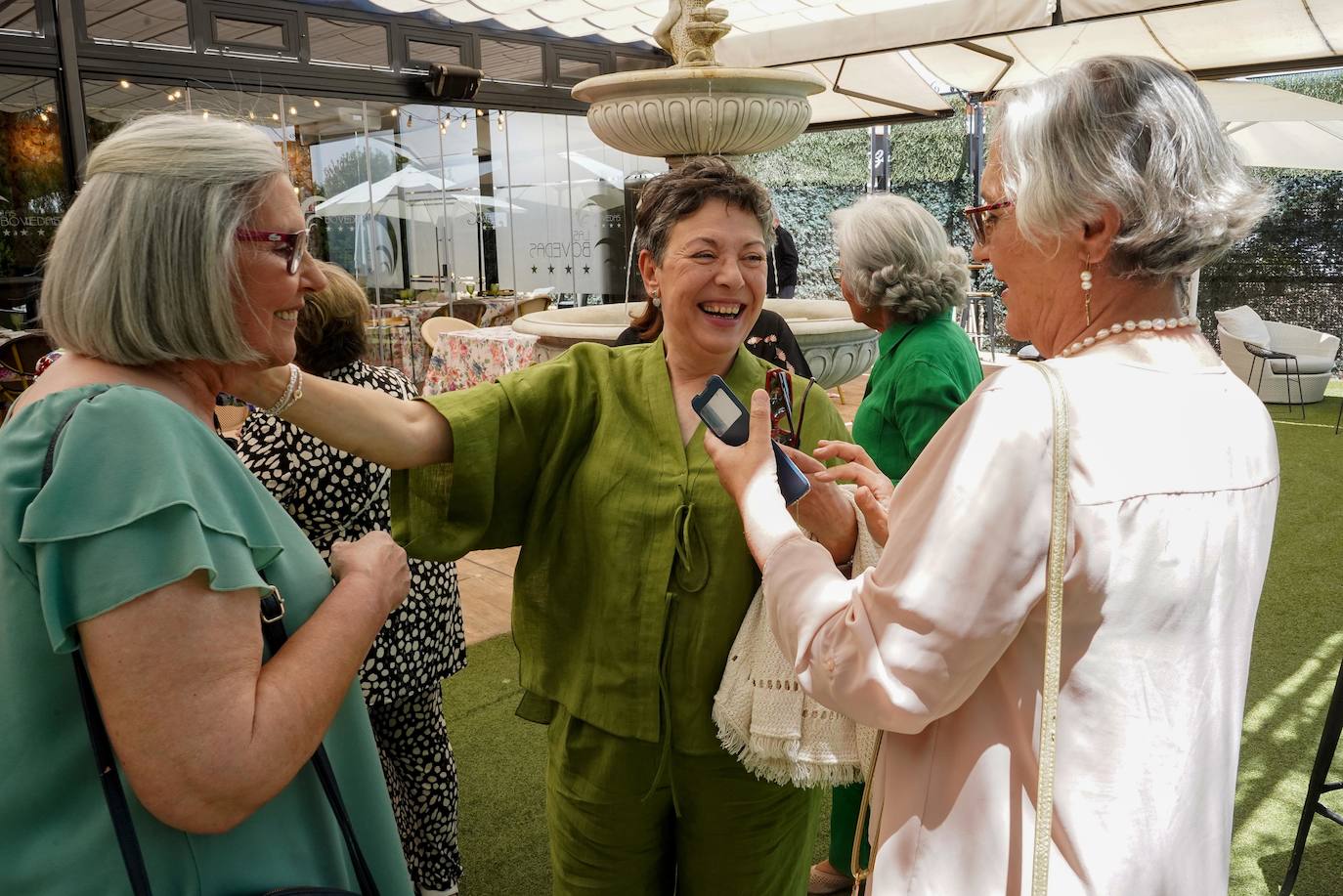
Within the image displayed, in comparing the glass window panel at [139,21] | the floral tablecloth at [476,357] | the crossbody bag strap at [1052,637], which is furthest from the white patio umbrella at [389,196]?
the crossbody bag strap at [1052,637]

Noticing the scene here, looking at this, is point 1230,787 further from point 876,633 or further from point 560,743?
point 560,743

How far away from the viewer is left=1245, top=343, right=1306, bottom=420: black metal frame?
1014 centimetres

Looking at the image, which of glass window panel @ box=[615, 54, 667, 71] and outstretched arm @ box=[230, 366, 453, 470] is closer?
outstretched arm @ box=[230, 366, 453, 470]

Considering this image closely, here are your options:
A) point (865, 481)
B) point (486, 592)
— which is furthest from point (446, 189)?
point (865, 481)

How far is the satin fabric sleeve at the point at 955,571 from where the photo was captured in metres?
0.98

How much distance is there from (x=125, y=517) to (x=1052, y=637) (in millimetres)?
921

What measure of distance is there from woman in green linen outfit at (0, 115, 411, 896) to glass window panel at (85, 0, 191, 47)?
8.69 metres

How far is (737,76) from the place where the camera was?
13.0 feet

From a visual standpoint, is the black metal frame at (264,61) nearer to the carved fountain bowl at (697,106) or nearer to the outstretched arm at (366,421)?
the carved fountain bowl at (697,106)

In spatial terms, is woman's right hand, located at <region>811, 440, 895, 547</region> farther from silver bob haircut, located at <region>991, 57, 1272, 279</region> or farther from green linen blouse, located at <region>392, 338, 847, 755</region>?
silver bob haircut, located at <region>991, 57, 1272, 279</region>

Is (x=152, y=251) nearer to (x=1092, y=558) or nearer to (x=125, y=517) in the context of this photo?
(x=125, y=517)

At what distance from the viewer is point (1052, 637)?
0.99 m

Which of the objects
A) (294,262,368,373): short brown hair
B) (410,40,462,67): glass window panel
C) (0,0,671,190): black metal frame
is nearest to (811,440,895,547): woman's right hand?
(294,262,368,373): short brown hair

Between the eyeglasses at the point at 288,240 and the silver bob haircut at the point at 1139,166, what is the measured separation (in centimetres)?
87
